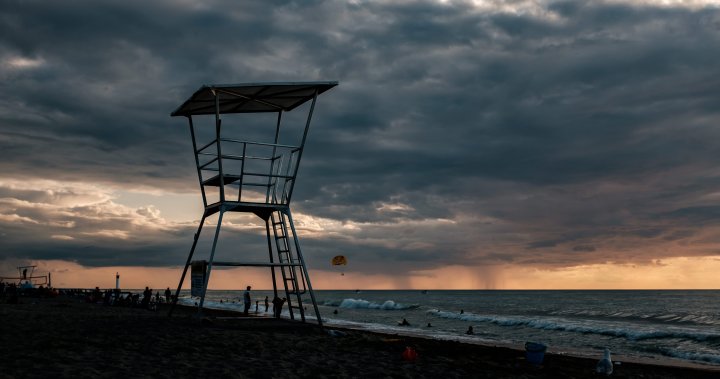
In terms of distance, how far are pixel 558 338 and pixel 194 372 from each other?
3626 cm

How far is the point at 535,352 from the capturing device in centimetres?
1678

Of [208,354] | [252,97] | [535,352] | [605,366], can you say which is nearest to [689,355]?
[605,366]

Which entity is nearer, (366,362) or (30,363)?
(30,363)

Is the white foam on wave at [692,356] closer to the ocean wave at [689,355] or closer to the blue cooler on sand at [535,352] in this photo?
the ocean wave at [689,355]

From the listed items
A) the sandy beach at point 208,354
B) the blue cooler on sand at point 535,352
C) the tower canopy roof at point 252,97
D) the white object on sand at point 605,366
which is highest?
the tower canopy roof at point 252,97

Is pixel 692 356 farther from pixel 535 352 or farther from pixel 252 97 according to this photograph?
pixel 252 97

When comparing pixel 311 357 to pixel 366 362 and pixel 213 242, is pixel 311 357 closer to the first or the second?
pixel 366 362

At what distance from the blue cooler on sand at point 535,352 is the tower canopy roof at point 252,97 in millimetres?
9911

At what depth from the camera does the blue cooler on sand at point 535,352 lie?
16.6 metres

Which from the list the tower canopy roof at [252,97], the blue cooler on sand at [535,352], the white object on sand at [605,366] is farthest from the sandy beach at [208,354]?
the tower canopy roof at [252,97]

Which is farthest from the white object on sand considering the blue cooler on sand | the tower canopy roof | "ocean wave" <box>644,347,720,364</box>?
"ocean wave" <box>644,347,720,364</box>

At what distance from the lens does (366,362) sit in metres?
13.2

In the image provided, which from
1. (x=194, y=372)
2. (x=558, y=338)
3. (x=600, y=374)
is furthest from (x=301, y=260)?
(x=558, y=338)

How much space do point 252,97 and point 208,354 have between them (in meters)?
9.07
